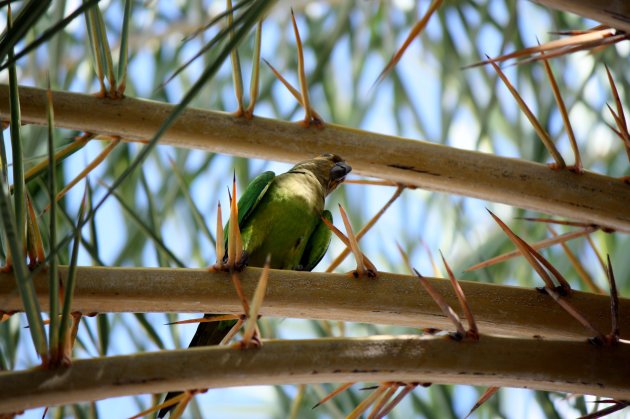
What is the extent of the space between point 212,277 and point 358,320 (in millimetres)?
335

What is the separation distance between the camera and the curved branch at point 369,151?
1.78 meters

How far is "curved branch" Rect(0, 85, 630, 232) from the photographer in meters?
1.78

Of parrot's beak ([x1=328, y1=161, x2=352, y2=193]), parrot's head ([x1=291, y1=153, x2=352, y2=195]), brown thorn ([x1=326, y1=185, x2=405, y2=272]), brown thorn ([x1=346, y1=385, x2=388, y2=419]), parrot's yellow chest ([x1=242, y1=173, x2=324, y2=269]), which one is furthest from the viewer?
parrot's head ([x1=291, y1=153, x2=352, y2=195])

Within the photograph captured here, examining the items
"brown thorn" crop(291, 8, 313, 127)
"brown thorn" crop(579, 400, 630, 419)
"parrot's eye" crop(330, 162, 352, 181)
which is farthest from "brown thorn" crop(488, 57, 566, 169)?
"parrot's eye" crop(330, 162, 352, 181)

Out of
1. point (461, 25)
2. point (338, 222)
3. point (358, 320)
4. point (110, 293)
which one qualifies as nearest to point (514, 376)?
point (358, 320)

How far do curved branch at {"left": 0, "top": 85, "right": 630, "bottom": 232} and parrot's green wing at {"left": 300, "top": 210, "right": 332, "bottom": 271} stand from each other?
102 cm

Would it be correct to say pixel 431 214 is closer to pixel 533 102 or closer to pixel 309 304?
pixel 533 102

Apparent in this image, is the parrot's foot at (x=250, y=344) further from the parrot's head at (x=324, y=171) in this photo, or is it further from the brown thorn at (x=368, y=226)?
the parrot's head at (x=324, y=171)

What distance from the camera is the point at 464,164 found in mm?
1871

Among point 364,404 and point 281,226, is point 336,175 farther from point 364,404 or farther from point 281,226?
point 364,404

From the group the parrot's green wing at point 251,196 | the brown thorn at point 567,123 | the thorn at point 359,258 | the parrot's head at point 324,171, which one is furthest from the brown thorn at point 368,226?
the parrot's head at point 324,171

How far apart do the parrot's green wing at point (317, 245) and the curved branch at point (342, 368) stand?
60.5 inches

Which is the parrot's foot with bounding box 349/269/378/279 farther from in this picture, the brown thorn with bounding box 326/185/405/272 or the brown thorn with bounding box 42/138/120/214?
the brown thorn with bounding box 42/138/120/214

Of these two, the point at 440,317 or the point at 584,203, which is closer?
the point at 440,317
